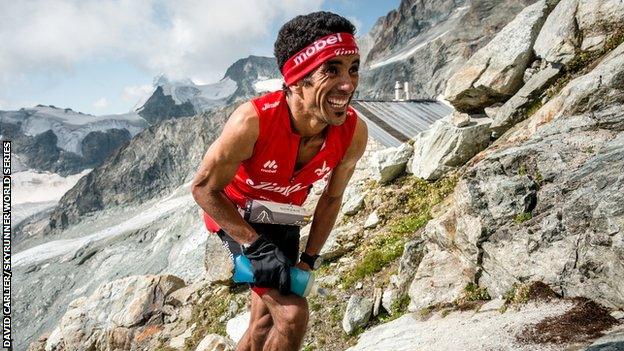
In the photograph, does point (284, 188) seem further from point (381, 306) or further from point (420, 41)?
point (420, 41)

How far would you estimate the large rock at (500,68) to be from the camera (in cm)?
938

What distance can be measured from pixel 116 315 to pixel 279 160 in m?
11.8

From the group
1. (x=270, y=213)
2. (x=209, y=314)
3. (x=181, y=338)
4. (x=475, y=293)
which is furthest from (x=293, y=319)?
(x=181, y=338)

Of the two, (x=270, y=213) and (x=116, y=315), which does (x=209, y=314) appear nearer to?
(x=116, y=315)

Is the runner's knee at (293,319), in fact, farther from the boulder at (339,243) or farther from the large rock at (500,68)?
the large rock at (500,68)

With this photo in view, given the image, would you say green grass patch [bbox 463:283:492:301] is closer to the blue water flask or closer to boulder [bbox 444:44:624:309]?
boulder [bbox 444:44:624:309]

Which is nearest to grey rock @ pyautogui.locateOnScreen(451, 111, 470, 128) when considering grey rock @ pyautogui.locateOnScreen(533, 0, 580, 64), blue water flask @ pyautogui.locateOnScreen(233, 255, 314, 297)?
grey rock @ pyautogui.locateOnScreen(533, 0, 580, 64)

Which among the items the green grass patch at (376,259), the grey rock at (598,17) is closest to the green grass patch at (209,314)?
the green grass patch at (376,259)

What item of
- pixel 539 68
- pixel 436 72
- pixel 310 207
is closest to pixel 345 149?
pixel 539 68

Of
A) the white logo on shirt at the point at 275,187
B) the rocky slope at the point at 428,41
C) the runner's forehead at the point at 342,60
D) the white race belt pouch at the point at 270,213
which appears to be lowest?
the white race belt pouch at the point at 270,213

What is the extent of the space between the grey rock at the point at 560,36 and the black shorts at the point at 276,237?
7.06 metres

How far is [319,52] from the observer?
3.01 m

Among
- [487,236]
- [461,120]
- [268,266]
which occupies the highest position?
[461,120]

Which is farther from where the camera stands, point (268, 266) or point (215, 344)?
point (215, 344)
